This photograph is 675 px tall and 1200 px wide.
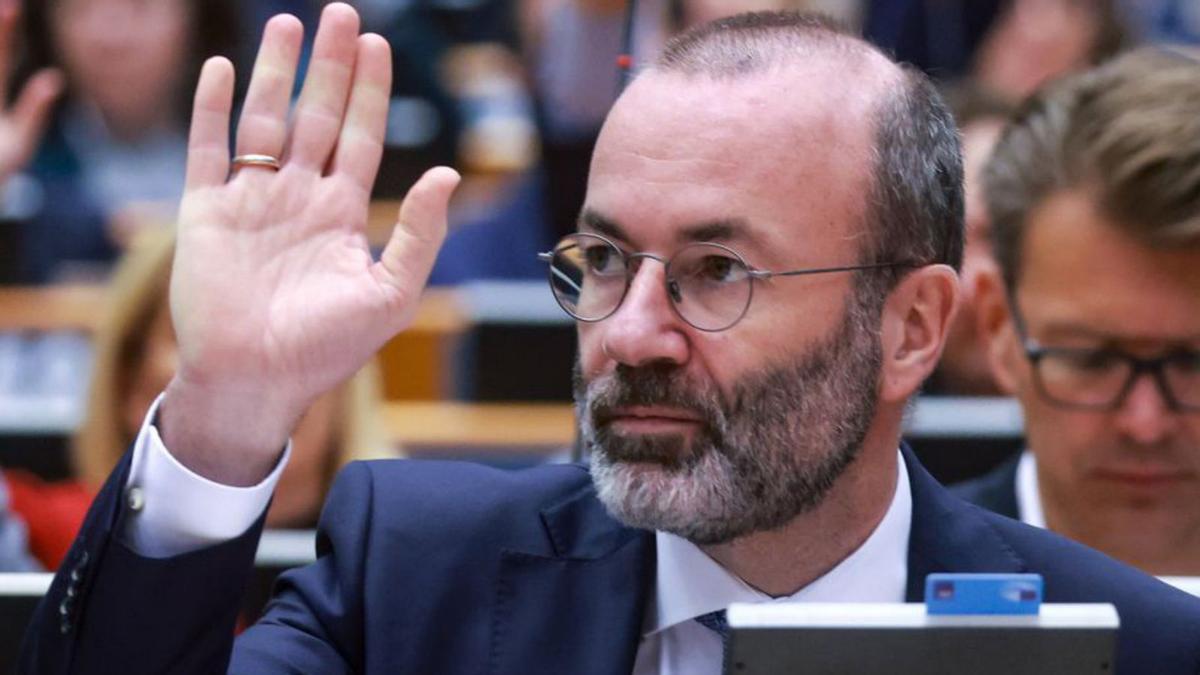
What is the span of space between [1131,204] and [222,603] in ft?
5.09

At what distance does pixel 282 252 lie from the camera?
6.46 ft

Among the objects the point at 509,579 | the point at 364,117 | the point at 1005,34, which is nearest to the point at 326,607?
the point at 509,579

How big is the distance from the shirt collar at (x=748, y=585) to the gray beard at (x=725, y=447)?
0.10 m

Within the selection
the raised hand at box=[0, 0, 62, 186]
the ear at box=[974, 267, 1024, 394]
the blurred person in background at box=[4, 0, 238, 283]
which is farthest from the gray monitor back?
the blurred person in background at box=[4, 0, 238, 283]

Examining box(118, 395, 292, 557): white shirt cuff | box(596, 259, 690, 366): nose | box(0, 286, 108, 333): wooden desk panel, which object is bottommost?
box(0, 286, 108, 333): wooden desk panel

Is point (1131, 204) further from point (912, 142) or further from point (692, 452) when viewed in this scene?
point (692, 452)

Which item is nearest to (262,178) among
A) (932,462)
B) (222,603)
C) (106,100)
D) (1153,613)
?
(222,603)

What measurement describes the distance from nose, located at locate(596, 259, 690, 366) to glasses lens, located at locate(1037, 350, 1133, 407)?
3.22ft

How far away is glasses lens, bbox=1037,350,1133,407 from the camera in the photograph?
2.74 m

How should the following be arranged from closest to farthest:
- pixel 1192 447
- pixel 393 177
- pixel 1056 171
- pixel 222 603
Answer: pixel 222 603, pixel 1192 447, pixel 1056 171, pixel 393 177

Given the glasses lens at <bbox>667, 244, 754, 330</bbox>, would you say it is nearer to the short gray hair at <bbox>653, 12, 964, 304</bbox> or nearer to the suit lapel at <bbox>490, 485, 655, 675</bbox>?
the short gray hair at <bbox>653, 12, 964, 304</bbox>

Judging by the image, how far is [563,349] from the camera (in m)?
4.30

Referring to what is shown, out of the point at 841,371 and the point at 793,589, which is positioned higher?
the point at 841,371

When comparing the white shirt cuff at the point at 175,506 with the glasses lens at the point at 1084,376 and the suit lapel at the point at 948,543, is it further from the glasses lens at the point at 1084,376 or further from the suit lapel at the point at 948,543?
the glasses lens at the point at 1084,376
